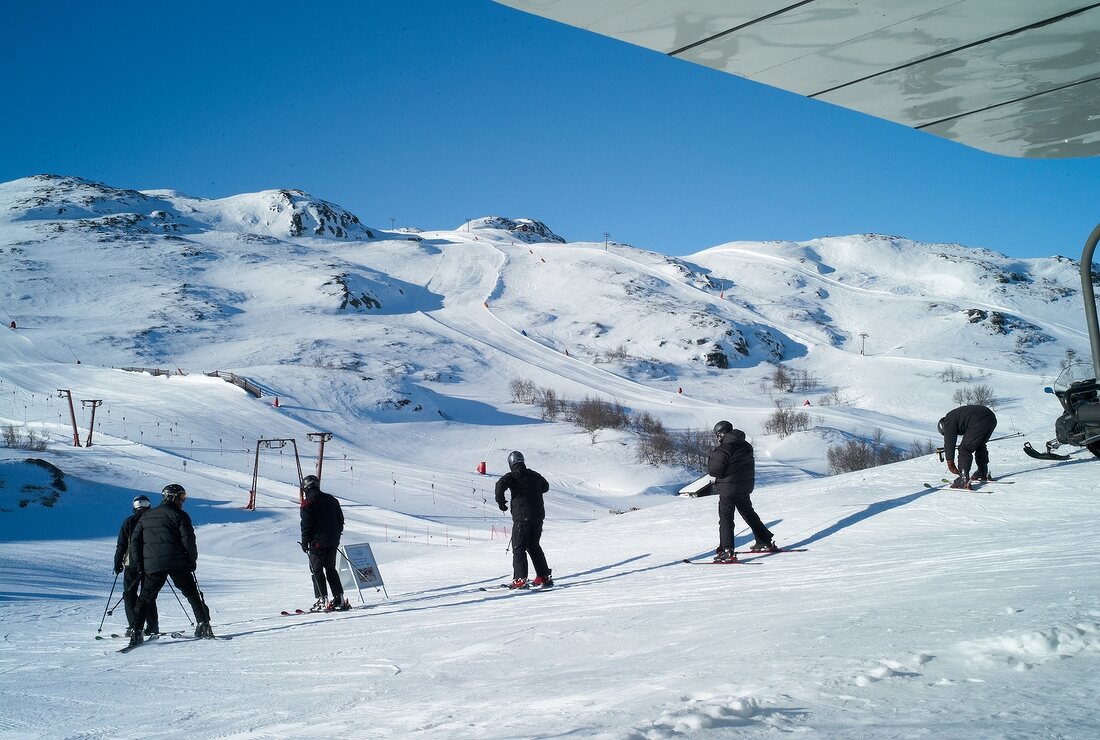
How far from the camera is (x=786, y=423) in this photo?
180ft

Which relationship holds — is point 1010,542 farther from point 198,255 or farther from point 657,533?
point 198,255

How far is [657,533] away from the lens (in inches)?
568

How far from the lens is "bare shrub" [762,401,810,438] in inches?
2122

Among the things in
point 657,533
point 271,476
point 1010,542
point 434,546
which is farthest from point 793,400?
point 1010,542

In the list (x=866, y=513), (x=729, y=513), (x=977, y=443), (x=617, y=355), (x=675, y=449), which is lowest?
(x=675, y=449)

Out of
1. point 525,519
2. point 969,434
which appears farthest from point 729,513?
point 969,434

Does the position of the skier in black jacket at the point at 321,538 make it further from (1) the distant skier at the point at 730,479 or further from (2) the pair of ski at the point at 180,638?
(1) the distant skier at the point at 730,479

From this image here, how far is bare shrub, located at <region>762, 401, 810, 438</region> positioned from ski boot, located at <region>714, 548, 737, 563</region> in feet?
147

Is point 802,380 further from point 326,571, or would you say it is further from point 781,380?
point 326,571

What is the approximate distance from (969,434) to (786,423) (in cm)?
4353

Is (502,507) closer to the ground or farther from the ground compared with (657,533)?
farther from the ground

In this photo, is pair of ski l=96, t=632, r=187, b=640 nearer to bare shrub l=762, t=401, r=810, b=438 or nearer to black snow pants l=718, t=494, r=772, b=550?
black snow pants l=718, t=494, r=772, b=550

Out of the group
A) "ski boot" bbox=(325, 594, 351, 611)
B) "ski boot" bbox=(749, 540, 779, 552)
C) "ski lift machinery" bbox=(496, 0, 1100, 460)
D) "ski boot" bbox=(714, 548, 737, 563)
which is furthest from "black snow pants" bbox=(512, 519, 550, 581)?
"ski lift machinery" bbox=(496, 0, 1100, 460)

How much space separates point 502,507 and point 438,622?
73.7 inches
